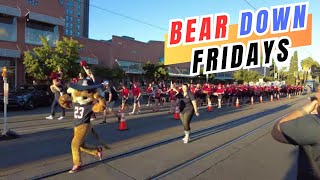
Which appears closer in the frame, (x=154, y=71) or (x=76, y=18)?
(x=154, y=71)

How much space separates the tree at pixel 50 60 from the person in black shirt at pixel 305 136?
27.3 m

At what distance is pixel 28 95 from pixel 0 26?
11.0m

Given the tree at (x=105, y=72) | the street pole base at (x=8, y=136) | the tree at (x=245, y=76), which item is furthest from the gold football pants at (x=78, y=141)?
the tree at (x=245, y=76)

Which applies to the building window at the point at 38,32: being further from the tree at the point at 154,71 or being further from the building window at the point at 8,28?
the tree at the point at 154,71

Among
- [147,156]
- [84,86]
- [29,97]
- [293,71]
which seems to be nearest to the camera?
[84,86]

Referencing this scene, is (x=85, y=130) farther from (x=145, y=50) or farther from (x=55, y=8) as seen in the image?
(x=145, y=50)

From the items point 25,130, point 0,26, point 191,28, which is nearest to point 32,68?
point 0,26

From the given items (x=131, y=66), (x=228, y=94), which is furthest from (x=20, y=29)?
(x=131, y=66)

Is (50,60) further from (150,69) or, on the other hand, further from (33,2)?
(150,69)

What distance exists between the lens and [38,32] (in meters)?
33.9

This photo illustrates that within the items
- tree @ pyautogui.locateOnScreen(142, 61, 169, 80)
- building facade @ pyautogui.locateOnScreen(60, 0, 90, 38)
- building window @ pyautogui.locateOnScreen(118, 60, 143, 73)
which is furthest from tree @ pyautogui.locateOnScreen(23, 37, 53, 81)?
building facade @ pyautogui.locateOnScreen(60, 0, 90, 38)

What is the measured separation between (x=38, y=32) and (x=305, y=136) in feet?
109

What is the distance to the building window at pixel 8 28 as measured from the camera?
3069cm

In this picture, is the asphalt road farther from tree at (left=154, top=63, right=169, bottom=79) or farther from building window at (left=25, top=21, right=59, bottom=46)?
tree at (left=154, top=63, right=169, bottom=79)
